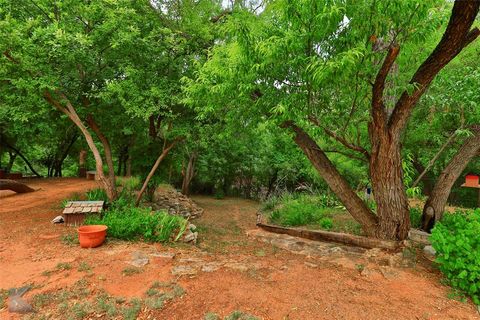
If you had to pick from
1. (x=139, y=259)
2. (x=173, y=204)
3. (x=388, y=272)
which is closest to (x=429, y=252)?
(x=388, y=272)

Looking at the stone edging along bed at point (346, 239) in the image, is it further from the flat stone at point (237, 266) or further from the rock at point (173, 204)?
the rock at point (173, 204)

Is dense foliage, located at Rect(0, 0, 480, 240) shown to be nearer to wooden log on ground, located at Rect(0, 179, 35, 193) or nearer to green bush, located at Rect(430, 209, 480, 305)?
green bush, located at Rect(430, 209, 480, 305)

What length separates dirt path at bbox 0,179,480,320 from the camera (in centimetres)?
234

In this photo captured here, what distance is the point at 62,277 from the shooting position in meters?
2.84

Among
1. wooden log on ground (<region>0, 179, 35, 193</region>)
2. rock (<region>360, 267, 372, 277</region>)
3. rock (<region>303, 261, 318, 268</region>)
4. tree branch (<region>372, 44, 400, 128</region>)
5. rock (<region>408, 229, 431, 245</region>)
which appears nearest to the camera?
tree branch (<region>372, 44, 400, 128</region>)

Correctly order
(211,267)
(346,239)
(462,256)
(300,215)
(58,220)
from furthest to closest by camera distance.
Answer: (300,215), (58,220), (346,239), (211,267), (462,256)

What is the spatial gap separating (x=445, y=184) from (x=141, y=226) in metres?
5.56

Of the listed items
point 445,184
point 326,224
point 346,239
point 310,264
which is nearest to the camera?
point 310,264

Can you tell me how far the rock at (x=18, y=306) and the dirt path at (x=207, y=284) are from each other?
62 mm

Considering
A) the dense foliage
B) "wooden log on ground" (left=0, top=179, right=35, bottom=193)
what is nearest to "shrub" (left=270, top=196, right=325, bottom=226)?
the dense foliage

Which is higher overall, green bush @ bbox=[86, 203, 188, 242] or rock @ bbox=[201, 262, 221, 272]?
green bush @ bbox=[86, 203, 188, 242]

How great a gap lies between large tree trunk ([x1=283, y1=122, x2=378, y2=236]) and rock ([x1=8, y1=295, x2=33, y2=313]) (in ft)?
12.6

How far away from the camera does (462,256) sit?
106 inches

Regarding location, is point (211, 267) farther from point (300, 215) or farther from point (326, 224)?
point (300, 215)
